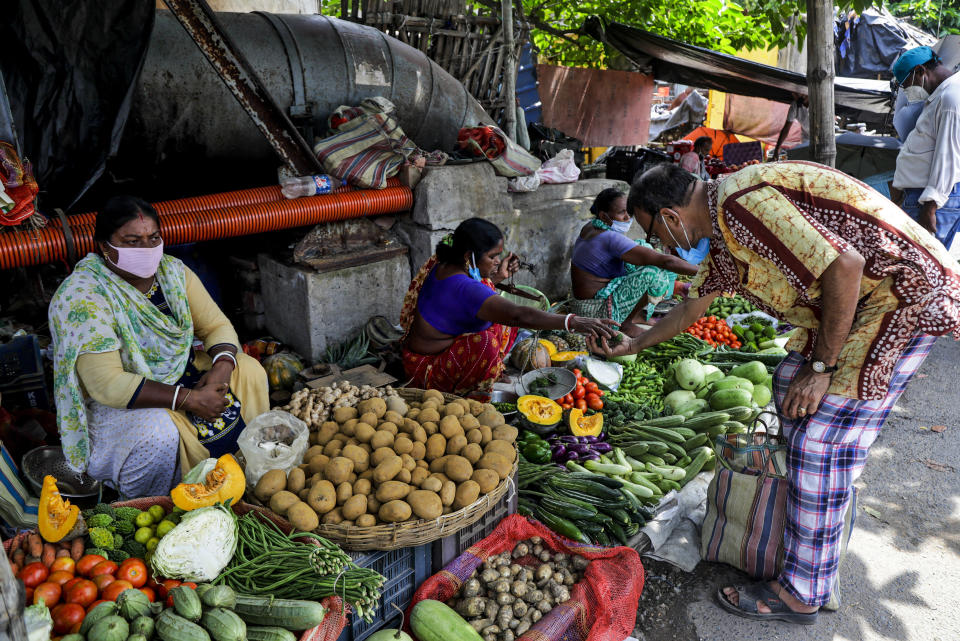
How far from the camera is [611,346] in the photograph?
11.2ft

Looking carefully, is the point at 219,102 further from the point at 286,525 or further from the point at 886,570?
the point at 886,570

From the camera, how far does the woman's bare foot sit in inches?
112

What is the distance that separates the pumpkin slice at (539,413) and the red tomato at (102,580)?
2291mm

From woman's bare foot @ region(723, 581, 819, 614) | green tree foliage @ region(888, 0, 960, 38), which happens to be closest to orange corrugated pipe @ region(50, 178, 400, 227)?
woman's bare foot @ region(723, 581, 819, 614)

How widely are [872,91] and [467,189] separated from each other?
800 centimetres

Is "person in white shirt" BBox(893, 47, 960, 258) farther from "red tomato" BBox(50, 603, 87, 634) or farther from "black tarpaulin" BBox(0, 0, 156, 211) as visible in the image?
"red tomato" BBox(50, 603, 87, 634)

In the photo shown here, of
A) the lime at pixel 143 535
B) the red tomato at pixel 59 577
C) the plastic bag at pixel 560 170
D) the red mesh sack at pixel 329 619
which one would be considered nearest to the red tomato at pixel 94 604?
the red tomato at pixel 59 577

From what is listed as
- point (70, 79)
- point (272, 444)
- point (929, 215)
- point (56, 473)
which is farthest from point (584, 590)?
point (929, 215)

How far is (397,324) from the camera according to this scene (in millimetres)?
5398

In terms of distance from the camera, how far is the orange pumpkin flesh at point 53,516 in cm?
219

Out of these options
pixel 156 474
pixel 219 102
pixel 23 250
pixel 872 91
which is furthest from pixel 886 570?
pixel 872 91

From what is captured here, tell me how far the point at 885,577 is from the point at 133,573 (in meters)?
3.34

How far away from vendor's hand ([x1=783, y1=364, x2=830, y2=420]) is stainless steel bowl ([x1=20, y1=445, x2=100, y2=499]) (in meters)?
3.16

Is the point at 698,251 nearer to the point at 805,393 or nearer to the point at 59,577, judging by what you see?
the point at 805,393
